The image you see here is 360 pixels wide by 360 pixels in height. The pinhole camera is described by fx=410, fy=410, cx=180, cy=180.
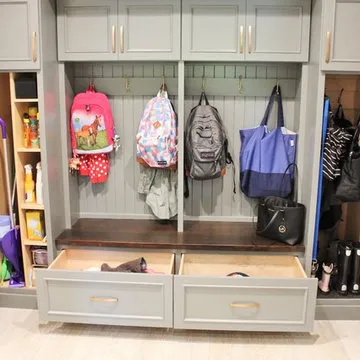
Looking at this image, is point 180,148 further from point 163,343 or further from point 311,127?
point 163,343

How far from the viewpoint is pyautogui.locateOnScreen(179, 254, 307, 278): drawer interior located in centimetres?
265

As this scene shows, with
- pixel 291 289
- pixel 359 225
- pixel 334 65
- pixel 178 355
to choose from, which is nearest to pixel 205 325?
pixel 178 355

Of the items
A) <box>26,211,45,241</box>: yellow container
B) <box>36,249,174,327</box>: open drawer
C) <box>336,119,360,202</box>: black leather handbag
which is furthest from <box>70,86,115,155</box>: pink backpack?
<box>336,119,360,202</box>: black leather handbag

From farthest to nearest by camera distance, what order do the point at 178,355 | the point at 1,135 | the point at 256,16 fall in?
the point at 1,135 < the point at 256,16 < the point at 178,355

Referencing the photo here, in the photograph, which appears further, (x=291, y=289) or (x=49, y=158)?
(x=49, y=158)

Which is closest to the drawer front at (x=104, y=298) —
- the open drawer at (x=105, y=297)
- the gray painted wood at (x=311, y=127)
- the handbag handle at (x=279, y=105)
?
the open drawer at (x=105, y=297)

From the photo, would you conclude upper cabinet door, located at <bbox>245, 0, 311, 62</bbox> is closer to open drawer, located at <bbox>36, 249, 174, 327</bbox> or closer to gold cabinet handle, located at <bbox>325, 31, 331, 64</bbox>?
gold cabinet handle, located at <bbox>325, 31, 331, 64</bbox>

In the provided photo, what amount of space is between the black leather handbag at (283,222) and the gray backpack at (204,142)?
17.1 inches

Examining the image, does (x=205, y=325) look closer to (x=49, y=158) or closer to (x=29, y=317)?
(x=29, y=317)

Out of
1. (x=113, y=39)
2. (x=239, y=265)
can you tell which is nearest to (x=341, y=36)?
(x=113, y=39)

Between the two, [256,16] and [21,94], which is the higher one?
[256,16]

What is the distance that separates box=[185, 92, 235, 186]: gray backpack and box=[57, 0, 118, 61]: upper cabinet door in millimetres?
670

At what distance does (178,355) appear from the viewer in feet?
7.48

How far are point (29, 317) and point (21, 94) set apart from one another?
4.67 ft
